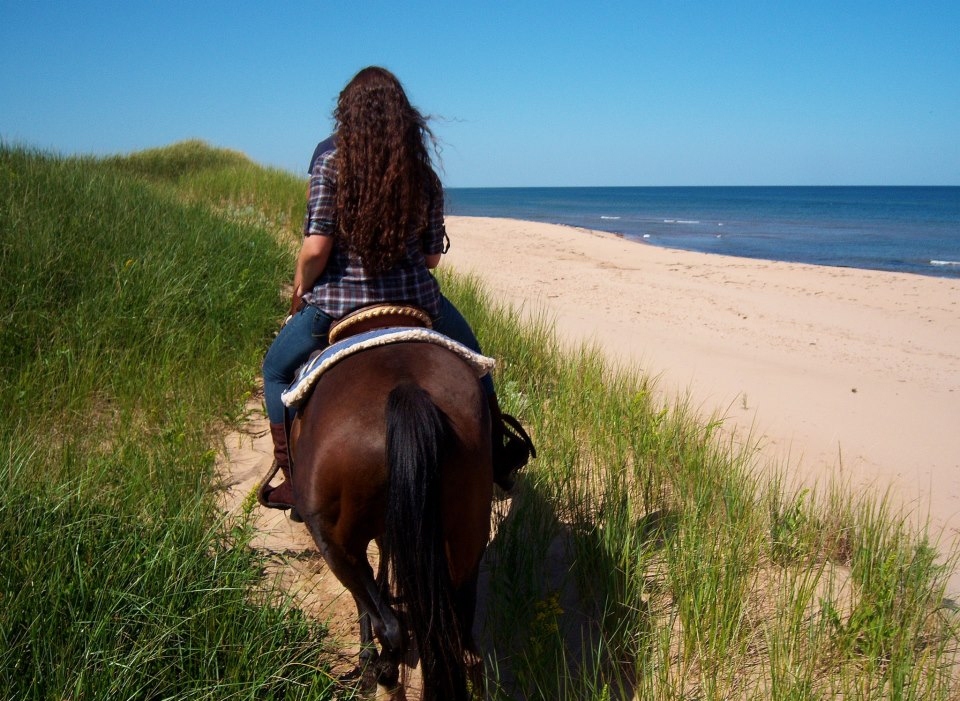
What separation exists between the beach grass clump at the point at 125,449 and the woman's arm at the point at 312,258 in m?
0.99

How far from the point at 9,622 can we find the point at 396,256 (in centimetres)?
172

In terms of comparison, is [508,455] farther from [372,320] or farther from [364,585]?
[364,585]

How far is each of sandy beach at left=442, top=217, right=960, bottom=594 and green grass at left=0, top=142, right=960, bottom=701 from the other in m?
0.63

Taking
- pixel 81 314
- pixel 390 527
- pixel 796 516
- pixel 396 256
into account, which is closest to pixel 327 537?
pixel 390 527

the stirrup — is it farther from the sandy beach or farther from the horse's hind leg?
the sandy beach

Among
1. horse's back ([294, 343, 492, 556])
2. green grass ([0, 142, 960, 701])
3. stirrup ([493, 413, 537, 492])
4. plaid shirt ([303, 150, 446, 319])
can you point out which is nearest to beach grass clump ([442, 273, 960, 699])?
green grass ([0, 142, 960, 701])

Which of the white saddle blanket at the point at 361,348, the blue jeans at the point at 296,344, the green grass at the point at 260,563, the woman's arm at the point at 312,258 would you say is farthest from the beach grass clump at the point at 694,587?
the woman's arm at the point at 312,258

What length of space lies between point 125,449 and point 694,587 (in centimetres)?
263

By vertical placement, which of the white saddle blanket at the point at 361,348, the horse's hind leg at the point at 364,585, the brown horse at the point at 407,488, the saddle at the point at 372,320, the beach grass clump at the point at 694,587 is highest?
the saddle at the point at 372,320

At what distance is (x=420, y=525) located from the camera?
199cm

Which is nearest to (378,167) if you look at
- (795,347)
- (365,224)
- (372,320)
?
(365,224)

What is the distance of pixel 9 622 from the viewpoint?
6.54 feet

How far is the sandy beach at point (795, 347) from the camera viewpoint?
5.59 metres

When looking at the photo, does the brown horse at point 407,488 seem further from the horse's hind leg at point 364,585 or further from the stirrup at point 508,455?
the stirrup at point 508,455
